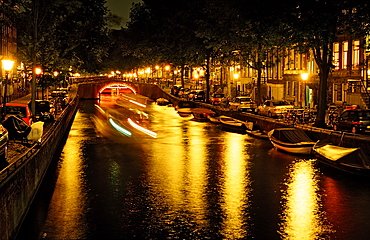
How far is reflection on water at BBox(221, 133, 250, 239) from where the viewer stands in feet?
63.2

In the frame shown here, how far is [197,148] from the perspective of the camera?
126ft

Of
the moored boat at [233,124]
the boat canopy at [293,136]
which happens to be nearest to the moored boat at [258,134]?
the moored boat at [233,124]

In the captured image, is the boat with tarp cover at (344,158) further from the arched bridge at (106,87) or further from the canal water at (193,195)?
the arched bridge at (106,87)

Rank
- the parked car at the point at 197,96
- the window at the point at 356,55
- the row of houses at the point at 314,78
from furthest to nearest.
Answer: the parked car at the point at 197,96
the window at the point at 356,55
the row of houses at the point at 314,78

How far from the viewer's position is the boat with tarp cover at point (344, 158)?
26453 mm

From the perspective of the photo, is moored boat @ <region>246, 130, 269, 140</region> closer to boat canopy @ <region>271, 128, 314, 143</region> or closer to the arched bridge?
boat canopy @ <region>271, 128, 314, 143</region>

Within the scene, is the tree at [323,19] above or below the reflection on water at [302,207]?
above

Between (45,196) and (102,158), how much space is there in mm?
A: 10426

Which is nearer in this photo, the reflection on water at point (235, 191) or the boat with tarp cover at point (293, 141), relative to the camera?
the reflection on water at point (235, 191)

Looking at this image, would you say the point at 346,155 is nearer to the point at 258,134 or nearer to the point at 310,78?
the point at 258,134

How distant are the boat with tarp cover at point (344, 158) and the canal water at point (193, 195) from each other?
472 mm

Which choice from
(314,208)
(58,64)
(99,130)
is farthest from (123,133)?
(314,208)

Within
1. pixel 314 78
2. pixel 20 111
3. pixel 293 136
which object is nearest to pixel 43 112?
pixel 20 111

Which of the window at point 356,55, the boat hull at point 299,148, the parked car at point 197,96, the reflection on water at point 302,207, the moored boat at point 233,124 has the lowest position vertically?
the reflection on water at point 302,207
